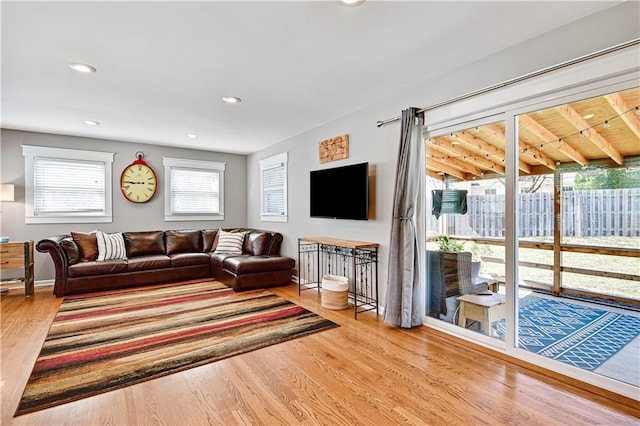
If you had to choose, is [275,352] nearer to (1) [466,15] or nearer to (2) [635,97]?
(1) [466,15]

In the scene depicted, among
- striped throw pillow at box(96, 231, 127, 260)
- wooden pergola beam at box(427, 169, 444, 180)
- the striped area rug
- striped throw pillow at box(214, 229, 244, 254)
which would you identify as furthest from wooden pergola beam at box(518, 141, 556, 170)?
striped throw pillow at box(96, 231, 127, 260)

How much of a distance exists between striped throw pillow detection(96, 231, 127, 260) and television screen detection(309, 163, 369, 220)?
3.17 meters

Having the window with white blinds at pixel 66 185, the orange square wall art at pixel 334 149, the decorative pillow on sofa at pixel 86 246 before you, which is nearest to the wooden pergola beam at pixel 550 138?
the orange square wall art at pixel 334 149

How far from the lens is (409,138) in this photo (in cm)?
316

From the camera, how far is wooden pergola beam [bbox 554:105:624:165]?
2141 millimetres

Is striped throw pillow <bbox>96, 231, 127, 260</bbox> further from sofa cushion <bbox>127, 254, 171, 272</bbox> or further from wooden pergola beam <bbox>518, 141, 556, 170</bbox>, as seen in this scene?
wooden pergola beam <bbox>518, 141, 556, 170</bbox>

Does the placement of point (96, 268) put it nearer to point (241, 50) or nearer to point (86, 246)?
point (86, 246)

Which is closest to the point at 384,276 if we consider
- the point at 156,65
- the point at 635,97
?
the point at 635,97

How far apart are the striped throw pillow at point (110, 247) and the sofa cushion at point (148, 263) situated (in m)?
0.22

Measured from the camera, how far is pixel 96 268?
4602mm

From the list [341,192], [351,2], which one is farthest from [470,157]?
[351,2]

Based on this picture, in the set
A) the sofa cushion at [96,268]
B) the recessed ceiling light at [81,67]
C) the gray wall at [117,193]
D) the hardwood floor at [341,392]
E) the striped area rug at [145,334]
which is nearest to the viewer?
the hardwood floor at [341,392]

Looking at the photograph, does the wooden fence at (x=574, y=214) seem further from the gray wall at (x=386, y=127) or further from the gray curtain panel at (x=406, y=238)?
the gray wall at (x=386, y=127)

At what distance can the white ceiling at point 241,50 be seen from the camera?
2047 mm
